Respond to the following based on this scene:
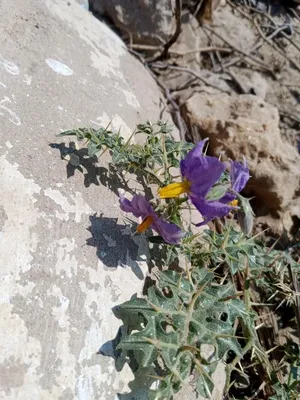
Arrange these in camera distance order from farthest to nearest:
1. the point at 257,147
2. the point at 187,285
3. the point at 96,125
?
the point at 257,147, the point at 96,125, the point at 187,285

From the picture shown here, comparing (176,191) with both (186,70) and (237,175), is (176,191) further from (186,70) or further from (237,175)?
(186,70)

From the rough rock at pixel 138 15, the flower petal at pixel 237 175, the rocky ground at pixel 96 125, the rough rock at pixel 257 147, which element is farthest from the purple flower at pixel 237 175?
the rough rock at pixel 138 15

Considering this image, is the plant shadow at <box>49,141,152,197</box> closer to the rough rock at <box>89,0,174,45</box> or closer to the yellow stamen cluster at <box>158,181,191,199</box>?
the yellow stamen cluster at <box>158,181,191,199</box>

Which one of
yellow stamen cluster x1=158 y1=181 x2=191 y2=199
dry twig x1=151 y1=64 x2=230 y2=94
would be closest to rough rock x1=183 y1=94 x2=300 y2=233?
dry twig x1=151 y1=64 x2=230 y2=94

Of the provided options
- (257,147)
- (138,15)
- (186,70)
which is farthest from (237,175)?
(138,15)

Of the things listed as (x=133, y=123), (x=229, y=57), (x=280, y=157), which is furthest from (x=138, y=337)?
(x=229, y=57)
